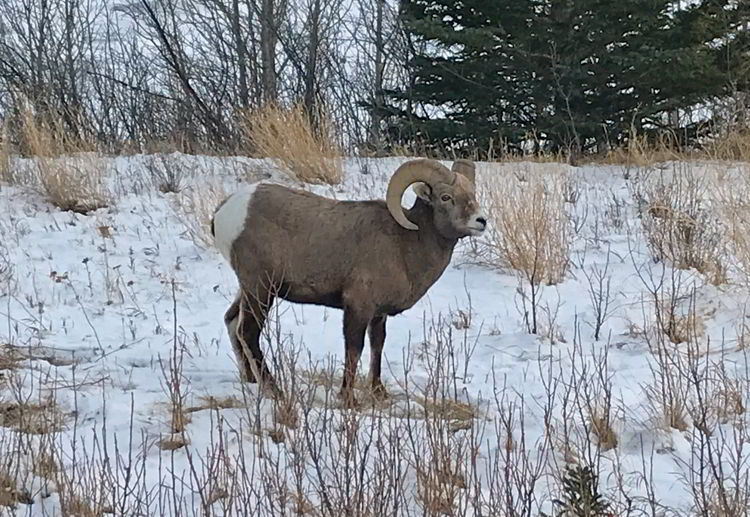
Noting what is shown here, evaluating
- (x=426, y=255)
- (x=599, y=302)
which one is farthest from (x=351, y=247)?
(x=599, y=302)

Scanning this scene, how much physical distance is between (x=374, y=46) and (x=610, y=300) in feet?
65.5

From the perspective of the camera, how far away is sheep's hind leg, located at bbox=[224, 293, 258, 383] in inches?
203

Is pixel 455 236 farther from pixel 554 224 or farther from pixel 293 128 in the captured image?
pixel 293 128

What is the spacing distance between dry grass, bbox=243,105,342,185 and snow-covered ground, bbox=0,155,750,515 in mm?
303

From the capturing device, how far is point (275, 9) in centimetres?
2269

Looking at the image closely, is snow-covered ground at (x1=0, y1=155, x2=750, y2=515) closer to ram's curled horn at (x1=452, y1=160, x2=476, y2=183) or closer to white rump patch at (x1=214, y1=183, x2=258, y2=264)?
white rump patch at (x1=214, y1=183, x2=258, y2=264)

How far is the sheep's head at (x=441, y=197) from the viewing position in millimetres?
4906

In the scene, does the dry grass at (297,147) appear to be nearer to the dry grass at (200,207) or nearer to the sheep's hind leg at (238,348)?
the dry grass at (200,207)

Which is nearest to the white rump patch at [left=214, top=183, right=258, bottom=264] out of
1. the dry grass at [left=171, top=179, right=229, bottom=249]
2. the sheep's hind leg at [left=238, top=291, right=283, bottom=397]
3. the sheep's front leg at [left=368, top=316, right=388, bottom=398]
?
the sheep's hind leg at [left=238, top=291, right=283, bottom=397]

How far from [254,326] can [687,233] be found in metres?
4.08

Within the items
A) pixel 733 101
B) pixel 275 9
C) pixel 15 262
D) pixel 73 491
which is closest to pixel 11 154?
pixel 15 262

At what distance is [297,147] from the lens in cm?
1038

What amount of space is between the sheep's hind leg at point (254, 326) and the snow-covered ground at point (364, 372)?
0.65ft

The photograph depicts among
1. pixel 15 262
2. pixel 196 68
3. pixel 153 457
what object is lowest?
pixel 153 457
